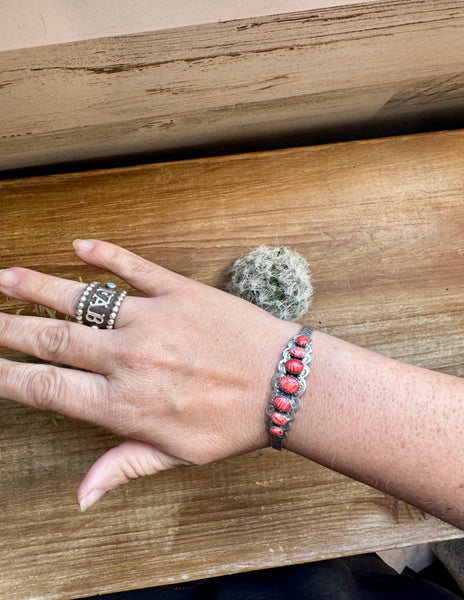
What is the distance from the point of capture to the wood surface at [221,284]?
0.65m

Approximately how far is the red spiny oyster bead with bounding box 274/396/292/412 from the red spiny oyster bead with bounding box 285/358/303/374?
3 cm

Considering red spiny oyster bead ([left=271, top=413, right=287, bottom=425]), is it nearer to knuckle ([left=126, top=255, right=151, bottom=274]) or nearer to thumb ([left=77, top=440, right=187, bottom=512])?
thumb ([left=77, top=440, right=187, bottom=512])

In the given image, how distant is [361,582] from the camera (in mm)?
950

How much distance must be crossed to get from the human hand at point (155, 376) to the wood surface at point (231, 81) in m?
0.23

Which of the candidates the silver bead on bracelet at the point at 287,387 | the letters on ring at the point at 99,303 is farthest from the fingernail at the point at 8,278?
the silver bead on bracelet at the point at 287,387

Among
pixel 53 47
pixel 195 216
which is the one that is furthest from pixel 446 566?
pixel 53 47

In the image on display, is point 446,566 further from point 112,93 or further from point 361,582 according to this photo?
point 112,93

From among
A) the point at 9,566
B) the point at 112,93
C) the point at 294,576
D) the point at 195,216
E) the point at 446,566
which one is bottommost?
the point at 446,566

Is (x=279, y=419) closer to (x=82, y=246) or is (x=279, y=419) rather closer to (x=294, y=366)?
(x=294, y=366)

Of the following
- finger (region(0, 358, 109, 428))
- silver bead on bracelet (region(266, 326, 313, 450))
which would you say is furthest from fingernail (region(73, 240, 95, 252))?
silver bead on bracelet (region(266, 326, 313, 450))

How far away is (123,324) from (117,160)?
32 centimetres

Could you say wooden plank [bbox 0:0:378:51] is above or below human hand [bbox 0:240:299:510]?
above

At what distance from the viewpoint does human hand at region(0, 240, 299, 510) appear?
576 millimetres

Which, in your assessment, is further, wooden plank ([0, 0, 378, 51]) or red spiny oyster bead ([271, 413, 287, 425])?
red spiny oyster bead ([271, 413, 287, 425])
